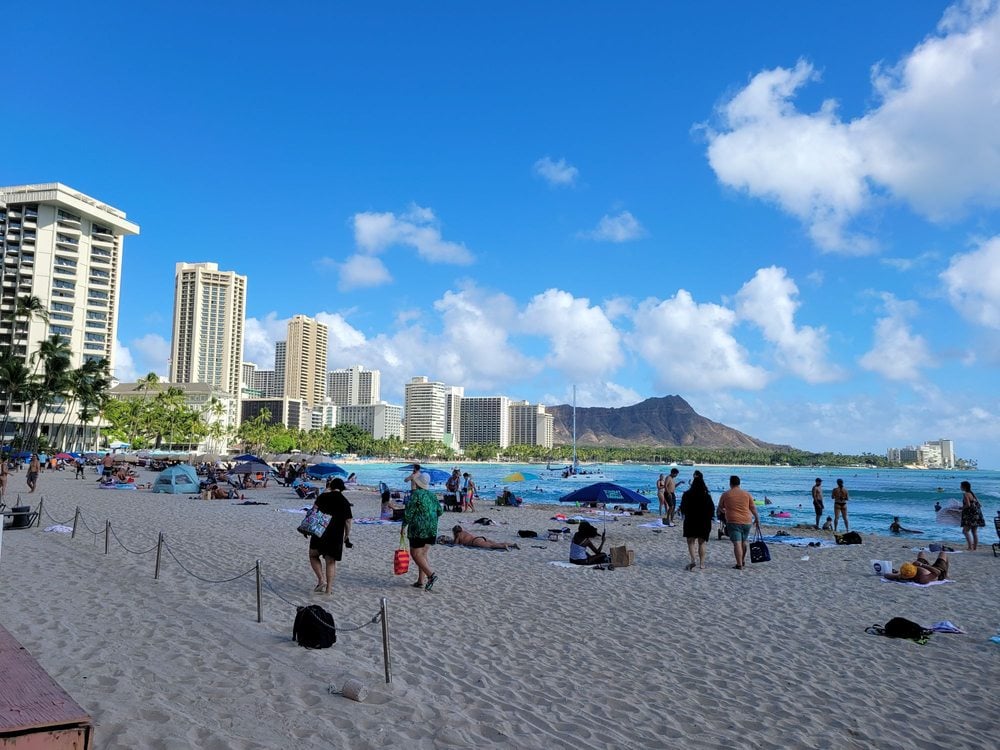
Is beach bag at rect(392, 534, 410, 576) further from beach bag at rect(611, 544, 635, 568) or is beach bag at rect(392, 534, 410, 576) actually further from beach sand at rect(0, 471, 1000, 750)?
beach bag at rect(611, 544, 635, 568)

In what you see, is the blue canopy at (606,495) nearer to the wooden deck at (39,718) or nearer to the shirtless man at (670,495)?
the shirtless man at (670,495)

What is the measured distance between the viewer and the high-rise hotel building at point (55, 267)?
86.7 metres

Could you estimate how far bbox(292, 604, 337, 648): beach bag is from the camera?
6.62 m

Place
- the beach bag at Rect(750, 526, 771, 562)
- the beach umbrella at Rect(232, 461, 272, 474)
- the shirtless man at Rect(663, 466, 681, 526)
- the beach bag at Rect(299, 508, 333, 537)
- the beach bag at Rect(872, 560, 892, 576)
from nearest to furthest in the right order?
1. the beach bag at Rect(299, 508, 333, 537)
2. the beach bag at Rect(872, 560, 892, 576)
3. the beach bag at Rect(750, 526, 771, 562)
4. the shirtless man at Rect(663, 466, 681, 526)
5. the beach umbrella at Rect(232, 461, 272, 474)

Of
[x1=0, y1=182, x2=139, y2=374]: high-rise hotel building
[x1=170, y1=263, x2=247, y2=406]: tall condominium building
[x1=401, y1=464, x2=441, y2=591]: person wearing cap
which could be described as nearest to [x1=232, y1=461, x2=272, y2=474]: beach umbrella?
[x1=401, y1=464, x2=441, y2=591]: person wearing cap

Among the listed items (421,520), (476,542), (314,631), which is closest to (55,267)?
(476,542)

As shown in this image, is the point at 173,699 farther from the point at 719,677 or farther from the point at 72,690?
the point at 719,677

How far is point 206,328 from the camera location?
181 m

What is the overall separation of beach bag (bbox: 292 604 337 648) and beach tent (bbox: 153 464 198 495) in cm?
2696

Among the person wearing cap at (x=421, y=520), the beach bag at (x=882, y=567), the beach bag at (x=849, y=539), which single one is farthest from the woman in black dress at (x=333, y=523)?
the beach bag at (x=849, y=539)

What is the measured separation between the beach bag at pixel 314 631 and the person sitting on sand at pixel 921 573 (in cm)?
999

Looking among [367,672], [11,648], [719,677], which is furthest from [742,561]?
[11,648]

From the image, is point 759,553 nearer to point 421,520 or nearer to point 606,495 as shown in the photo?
point 606,495

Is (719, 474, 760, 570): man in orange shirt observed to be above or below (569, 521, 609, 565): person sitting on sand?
above
